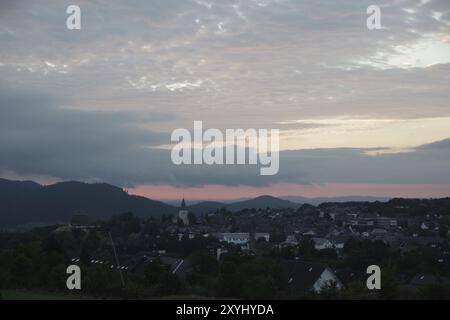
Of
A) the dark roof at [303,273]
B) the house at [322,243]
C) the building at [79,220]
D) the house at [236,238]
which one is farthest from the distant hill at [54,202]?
the dark roof at [303,273]

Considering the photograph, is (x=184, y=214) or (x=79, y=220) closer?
(x=79, y=220)

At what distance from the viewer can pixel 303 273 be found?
3538 centimetres

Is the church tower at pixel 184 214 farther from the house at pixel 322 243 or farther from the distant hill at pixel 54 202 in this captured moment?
the house at pixel 322 243

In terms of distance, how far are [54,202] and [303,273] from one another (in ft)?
211

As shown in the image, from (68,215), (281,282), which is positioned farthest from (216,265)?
(68,215)

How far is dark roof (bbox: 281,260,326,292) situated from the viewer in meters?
33.8

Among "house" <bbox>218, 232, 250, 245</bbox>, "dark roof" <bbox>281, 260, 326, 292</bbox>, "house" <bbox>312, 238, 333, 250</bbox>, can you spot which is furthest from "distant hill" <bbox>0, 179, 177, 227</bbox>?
"dark roof" <bbox>281, 260, 326, 292</bbox>

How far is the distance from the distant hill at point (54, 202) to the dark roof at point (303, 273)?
2169 inches

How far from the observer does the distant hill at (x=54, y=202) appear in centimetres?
8994

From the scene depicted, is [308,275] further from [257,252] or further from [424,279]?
[257,252]

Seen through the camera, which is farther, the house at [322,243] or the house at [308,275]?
the house at [322,243]

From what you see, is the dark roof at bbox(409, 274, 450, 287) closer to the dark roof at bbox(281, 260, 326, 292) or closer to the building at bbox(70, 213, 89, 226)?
the dark roof at bbox(281, 260, 326, 292)

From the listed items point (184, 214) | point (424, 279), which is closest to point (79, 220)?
point (184, 214)
